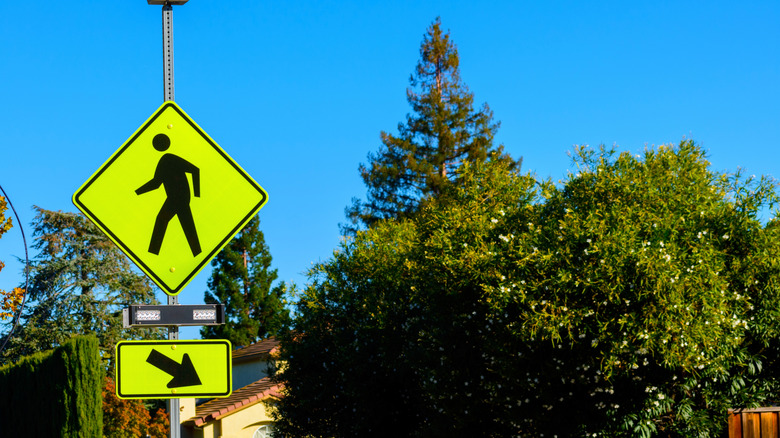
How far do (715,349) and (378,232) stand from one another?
10332 millimetres

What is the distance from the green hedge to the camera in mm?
19062

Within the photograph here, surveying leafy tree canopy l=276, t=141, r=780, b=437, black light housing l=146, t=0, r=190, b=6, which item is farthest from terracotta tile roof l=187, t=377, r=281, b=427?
black light housing l=146, t=0, r=190, b=6

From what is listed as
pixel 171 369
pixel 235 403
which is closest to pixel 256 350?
pixel 235 403

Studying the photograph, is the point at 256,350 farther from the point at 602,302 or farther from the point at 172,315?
the point at 172,315

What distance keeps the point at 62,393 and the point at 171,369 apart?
16.6m

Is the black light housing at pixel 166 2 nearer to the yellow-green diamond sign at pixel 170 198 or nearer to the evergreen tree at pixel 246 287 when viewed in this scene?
the yellow-green diamond sign at pixel 170 198

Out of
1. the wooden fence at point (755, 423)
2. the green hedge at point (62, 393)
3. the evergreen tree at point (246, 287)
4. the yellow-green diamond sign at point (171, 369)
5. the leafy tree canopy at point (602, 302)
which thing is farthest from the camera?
the evergreen tree at point (246, 287)

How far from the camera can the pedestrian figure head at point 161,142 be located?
16.1ft

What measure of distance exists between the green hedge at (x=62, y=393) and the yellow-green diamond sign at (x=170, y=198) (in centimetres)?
1569

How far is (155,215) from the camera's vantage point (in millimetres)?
4840

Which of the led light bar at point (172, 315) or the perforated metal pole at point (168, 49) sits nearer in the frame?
the led light bar at point (172, 315)

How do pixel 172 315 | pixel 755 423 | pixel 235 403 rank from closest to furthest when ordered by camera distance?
pixel 172 315 → pixel 755 423 → pixel 235 403

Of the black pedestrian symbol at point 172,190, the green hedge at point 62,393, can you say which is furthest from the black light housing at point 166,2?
the green hedge at point 62,393

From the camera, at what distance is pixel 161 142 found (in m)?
4.92
